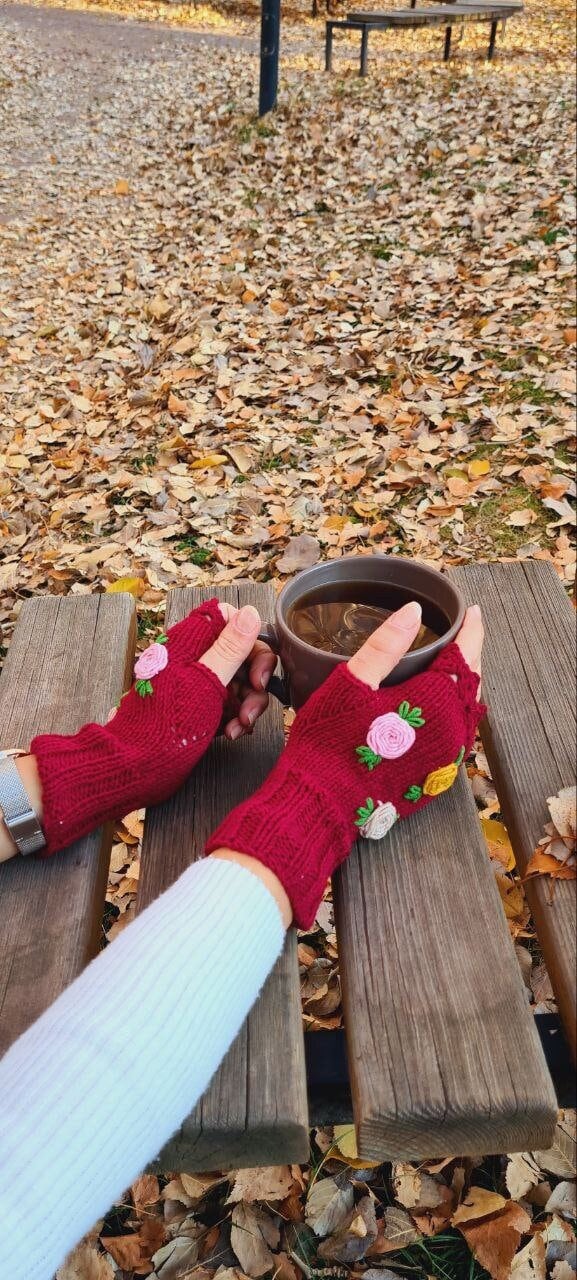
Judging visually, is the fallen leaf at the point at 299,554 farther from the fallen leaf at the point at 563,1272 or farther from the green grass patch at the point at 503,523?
the fallen leaf at the point at 563,1272

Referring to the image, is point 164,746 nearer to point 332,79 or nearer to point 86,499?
point 86,499

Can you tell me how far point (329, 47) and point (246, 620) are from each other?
241 inches

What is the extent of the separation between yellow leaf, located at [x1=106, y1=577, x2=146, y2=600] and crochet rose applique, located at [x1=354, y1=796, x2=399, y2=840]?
1.72m

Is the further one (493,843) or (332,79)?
(332,79)

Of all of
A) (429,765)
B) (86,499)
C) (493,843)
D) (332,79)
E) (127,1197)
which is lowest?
(127,1197)

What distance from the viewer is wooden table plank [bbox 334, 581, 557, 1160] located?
31.4 inches

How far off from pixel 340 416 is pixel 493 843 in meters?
1.97

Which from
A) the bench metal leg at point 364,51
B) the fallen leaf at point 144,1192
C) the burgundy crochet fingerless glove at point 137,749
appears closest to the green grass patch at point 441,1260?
the fallen leaf at point 144,1192

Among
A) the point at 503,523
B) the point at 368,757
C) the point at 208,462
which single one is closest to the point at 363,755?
the point at 368,757

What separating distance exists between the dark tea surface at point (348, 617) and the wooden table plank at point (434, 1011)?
24 centimetres

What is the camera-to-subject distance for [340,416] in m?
3.31

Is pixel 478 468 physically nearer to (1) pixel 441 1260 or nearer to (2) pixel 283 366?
(2) pixel 283 366

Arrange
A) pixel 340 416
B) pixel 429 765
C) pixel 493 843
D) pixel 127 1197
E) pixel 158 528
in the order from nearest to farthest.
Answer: pixel 429 765, pixel 127 1197, pixel 493 843, pixel 158 528, pixel 340 416

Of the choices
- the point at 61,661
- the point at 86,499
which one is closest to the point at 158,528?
the point at 86,499
